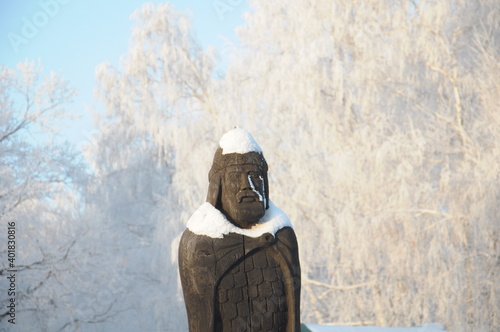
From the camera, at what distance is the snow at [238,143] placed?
380 cm

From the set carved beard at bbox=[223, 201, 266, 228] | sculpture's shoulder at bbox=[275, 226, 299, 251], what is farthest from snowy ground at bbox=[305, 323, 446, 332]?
carved beard at bbox=[223, 201, 266, 228]

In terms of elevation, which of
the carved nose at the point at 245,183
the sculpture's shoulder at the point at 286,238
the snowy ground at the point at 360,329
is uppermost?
the carved nose at the point at 245,183

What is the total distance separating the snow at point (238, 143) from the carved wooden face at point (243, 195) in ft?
0.36

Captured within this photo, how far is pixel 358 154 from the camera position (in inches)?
424

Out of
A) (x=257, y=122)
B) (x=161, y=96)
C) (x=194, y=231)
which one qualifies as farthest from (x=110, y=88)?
(x=194, y=231)

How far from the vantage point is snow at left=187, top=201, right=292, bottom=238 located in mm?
3637

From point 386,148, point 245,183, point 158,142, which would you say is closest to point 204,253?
point 245,183

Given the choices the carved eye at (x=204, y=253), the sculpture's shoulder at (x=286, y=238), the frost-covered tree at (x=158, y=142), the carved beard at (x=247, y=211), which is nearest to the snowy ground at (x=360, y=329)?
the sculpture's shoulder at (x=286, y=238)

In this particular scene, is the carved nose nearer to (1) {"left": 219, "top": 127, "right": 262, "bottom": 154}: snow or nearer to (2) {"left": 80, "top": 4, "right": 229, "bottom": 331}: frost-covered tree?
(1) {"left": 219, "top": 127, "right": 262, "bottom": 154}: snow

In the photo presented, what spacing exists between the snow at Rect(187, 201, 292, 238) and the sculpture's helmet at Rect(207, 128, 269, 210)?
0.33 feet

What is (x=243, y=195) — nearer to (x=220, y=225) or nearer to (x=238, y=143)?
(x=220, y=225)

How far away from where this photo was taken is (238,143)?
381 centimetres

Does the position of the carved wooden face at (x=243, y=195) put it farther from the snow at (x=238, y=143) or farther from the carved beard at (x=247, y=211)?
the snow at (x=238, y=143)

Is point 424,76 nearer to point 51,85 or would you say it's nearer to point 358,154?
point 358,154
